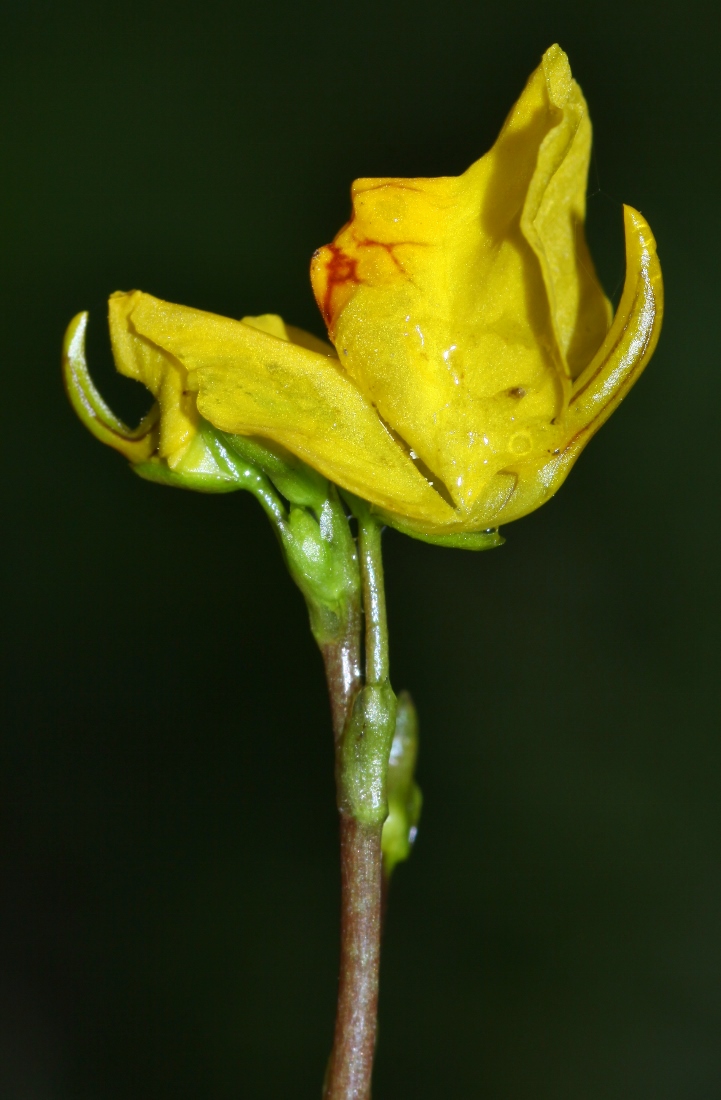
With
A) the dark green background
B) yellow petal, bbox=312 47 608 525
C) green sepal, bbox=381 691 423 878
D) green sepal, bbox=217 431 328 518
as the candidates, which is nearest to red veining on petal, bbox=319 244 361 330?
yellow petal, bbox=312 47 608 525

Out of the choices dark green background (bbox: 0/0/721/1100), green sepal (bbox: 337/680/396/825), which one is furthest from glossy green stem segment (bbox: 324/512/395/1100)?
dark green background (bbox: 0/0/721/1100)

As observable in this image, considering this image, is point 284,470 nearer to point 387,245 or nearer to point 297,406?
point 297,406

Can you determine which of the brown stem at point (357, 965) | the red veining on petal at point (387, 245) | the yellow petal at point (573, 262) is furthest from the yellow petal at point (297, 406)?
the brown stem at point (357, 965)

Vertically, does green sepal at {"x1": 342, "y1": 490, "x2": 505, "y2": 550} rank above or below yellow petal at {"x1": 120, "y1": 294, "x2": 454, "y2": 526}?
below

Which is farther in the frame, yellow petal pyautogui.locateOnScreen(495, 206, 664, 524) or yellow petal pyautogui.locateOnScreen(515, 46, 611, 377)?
yellow petal pyautogui.locateOnScreen(515, 46, 611, 377)

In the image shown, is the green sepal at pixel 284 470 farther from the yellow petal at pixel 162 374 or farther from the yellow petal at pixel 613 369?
the yellow petal at pixel 613 369

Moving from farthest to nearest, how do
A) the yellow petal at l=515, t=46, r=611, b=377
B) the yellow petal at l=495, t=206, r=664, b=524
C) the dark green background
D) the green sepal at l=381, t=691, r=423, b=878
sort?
1. the dark green background
2. the green sepal at l=381, t=691, r=423, b=878
3. the yellow petal at l=515, t=46, r=611, b=377
4. the yellow petal at l=495, t=206, r=664, b=524

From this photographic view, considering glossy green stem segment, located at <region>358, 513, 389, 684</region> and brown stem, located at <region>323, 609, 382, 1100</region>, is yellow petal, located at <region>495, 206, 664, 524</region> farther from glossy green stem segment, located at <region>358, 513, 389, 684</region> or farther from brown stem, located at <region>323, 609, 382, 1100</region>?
brown stem, located at <region>323, 609, 382, 1100</region>

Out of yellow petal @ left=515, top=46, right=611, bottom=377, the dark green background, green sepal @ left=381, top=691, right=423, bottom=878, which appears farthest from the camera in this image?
the dark green background

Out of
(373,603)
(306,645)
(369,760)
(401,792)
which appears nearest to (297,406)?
(373,603)
